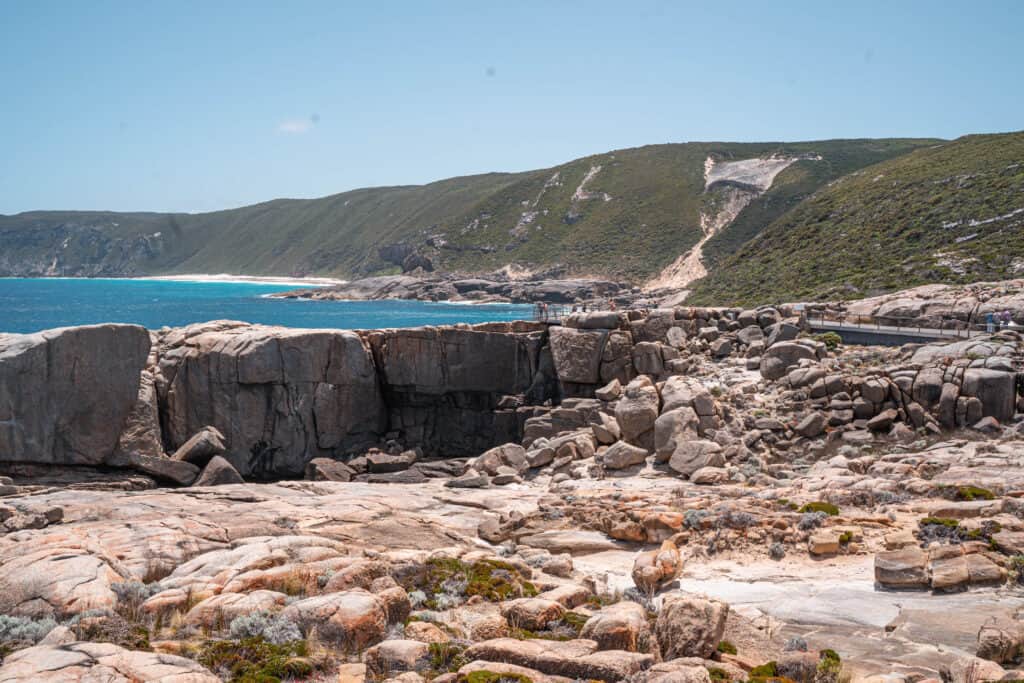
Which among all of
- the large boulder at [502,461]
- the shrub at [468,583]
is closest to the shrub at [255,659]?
the shrub at [468,583]

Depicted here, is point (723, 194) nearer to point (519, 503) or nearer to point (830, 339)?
point (830, 339)

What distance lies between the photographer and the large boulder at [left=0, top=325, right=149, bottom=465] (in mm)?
28234

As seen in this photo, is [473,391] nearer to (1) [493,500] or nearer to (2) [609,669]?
(1) [493,500]

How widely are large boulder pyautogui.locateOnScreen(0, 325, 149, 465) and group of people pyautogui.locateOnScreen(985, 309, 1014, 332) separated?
3487 cm

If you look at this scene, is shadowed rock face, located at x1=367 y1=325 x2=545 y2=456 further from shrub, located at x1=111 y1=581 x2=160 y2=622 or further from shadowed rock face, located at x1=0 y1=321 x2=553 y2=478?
shrub, located at x1=111 y1=581 x2=160 y2=622

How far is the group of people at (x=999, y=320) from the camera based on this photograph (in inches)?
1311

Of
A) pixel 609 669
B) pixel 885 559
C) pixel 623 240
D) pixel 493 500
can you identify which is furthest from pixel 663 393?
pixel 623 240

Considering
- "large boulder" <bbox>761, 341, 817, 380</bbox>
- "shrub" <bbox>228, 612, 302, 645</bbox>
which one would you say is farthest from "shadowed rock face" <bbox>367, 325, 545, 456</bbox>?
"shrub" <bbox>228, 612, 302, 645</bbox>

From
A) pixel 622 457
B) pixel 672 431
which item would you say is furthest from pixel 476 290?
pixel 622 457

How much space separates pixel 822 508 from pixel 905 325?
22.9 metres

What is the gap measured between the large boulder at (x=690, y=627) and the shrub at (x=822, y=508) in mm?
7262

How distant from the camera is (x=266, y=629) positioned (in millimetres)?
10906

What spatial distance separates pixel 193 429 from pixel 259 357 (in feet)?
13.3

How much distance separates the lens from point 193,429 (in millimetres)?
33375
